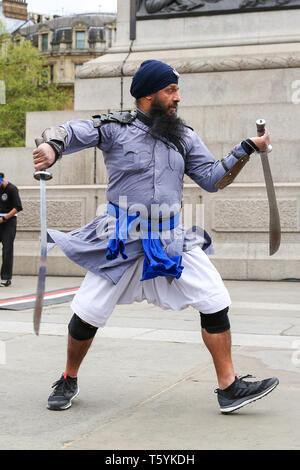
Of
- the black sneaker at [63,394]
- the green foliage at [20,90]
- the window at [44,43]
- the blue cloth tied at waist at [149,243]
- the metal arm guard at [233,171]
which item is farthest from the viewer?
the window at [44,43]

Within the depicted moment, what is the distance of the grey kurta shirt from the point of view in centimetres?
425

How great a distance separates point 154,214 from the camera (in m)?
4.30

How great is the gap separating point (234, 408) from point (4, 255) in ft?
26.3

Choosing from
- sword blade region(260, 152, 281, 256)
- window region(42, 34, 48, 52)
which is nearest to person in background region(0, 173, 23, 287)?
sword blade region(260, 152, 281, 256)

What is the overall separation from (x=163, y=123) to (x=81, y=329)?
1140mm

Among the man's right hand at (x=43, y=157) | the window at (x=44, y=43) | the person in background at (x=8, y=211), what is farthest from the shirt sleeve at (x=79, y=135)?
the window at (x=44, y=43)

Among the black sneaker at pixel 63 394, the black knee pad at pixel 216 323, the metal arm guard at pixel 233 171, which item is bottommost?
the black sneaker at pixel 63 394

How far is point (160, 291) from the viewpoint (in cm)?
428

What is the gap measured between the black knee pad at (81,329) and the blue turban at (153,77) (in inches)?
48.2

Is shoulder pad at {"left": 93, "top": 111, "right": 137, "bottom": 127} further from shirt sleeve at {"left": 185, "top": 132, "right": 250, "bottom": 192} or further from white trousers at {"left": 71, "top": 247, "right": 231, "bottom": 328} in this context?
white trousers at {"left": 71, "top": 247, "right": 231, "bottom": 328}

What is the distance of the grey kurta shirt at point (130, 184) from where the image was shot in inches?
167

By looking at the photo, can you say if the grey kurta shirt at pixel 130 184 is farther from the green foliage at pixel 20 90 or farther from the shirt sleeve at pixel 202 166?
the green foliage at pixel 20 90

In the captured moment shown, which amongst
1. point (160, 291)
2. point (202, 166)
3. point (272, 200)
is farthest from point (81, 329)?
point (272, 200)

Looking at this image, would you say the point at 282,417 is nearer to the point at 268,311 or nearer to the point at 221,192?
the point at 268,311
